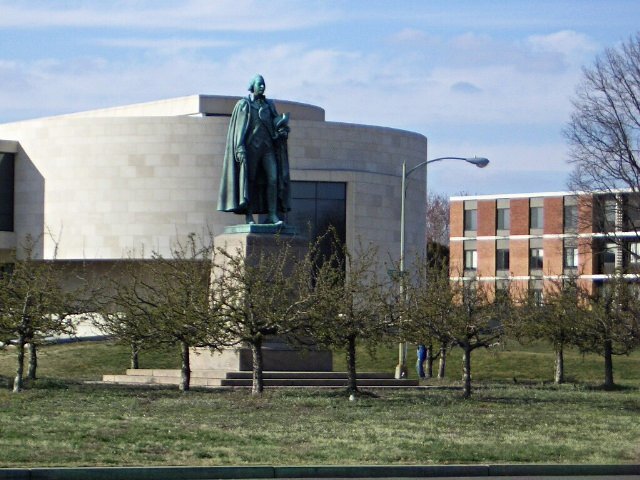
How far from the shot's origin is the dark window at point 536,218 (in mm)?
92438

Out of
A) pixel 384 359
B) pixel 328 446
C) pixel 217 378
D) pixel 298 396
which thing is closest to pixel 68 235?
pixel 384 359

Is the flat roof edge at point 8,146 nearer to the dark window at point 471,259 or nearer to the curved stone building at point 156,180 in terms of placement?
the curved stone building at point 156,180

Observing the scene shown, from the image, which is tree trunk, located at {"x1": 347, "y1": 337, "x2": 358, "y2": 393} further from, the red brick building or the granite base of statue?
the red brick building

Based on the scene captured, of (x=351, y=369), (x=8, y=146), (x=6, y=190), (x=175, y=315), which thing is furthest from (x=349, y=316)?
(x=6, y=190)

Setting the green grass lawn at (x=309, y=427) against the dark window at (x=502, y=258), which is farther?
the dark window at (x=502, y=258)

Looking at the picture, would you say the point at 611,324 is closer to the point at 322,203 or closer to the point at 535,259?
the point at 322,203

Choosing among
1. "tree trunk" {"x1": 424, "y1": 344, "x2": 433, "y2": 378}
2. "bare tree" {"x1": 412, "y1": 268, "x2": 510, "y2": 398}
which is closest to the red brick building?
"tree trunk" {"x1": 424, "y1": 344, "x2": 433, "y2": 378}

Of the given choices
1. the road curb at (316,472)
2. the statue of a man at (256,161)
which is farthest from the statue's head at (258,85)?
the road curb at (316,472)

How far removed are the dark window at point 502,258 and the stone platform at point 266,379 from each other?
2326 inches

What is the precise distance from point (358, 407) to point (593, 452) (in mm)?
6835

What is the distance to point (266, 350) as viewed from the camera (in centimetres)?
3331

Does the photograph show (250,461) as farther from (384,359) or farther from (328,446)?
(384,359)

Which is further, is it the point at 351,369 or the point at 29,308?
the point at 29,308

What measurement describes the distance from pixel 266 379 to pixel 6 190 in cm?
4189
